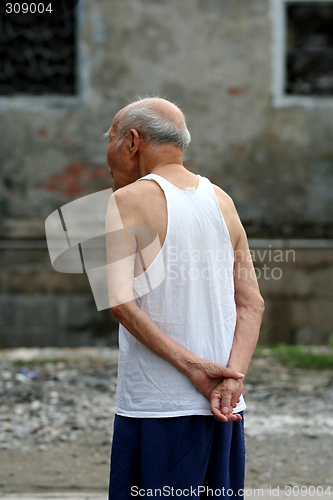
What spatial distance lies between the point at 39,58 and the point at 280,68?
2.99m

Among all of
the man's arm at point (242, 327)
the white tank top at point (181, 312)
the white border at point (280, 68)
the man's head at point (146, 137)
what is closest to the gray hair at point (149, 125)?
the man's head at point (146, 137)

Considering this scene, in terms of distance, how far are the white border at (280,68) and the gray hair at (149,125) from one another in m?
5.45

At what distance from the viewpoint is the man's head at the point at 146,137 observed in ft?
5.90

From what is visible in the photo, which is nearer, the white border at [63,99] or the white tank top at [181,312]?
the white tank top at [181,312]

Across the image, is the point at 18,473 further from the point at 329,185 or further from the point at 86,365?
the point at 329,185

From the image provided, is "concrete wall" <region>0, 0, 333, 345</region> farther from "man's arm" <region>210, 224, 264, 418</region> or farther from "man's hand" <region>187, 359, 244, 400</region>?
"man's hand" <region>187, 359, 244, 400</region>

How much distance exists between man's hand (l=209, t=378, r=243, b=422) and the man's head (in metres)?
0.73

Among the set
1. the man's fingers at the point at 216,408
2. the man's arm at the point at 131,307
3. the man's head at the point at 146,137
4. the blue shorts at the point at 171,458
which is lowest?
the blue shorts at the point at 171,458

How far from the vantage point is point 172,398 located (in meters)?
1.72

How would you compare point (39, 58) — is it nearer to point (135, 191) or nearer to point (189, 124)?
point (189, 124)

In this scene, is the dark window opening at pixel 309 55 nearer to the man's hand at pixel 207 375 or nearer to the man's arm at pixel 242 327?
the man's arm at pixel 242 327

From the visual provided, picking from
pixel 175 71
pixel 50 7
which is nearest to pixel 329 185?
pixel 175 71

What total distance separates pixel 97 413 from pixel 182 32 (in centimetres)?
464

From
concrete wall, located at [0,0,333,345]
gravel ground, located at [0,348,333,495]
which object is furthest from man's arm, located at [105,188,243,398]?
concrete wall, located at [0,0,333,345]
